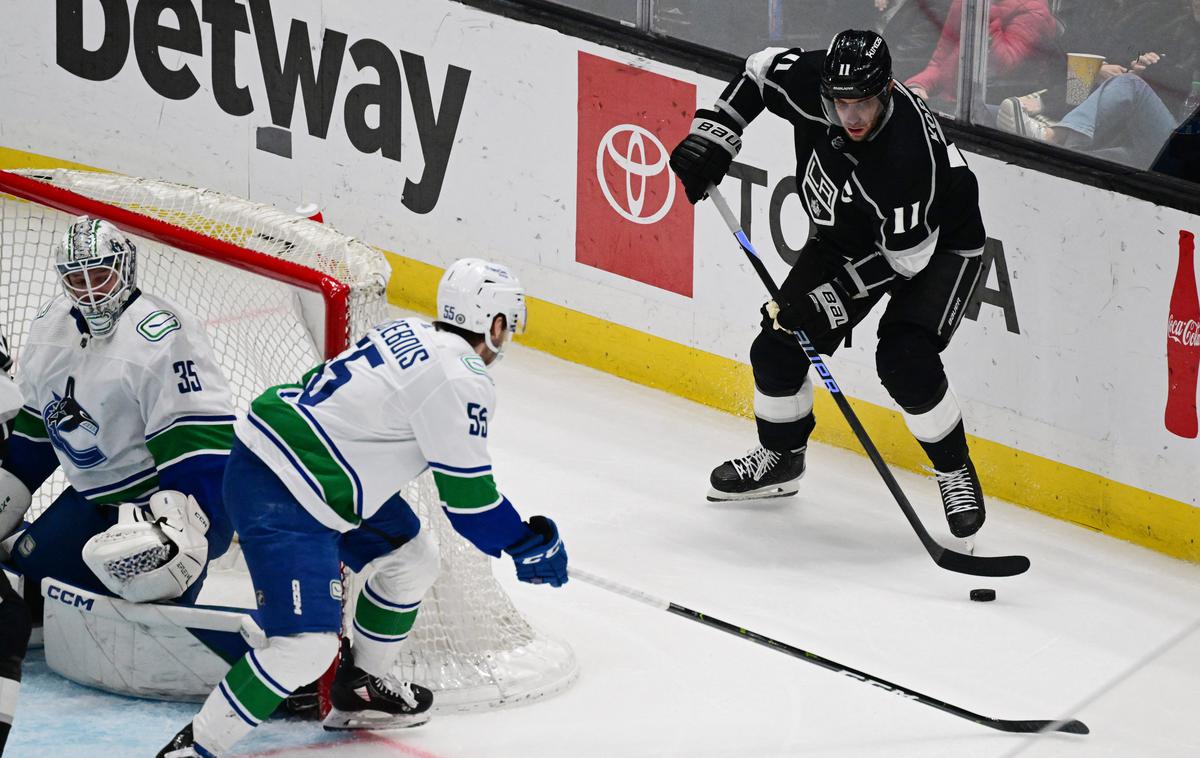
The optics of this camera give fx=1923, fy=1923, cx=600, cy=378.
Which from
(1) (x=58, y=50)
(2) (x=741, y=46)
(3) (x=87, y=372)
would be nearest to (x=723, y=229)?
(2) (x=741, y=46)

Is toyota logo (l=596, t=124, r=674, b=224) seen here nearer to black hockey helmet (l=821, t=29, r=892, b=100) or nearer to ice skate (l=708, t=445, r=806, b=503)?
ice skate (l=708, t=445, r=806, b=503)

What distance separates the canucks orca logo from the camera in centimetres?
382

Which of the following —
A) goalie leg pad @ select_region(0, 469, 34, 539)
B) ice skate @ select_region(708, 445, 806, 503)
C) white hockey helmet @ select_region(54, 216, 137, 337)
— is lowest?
ice skate @ select_region(708, 445, 806, 503)

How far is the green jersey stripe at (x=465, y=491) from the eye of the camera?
333cm

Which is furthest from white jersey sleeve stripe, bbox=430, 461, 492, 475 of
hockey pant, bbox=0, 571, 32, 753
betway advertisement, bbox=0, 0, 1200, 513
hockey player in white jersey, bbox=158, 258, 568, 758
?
betway advertisement, bbox=0, 0, 1200, 513

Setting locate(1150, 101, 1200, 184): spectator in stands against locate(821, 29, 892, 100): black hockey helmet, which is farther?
locate(1150, 101, 1200, 184): spectator in stands

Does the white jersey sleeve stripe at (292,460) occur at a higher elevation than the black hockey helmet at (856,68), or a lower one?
lower

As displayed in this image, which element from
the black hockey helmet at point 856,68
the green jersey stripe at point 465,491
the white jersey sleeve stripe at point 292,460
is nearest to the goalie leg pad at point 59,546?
the white jersey sleeve stripe at point 292,460

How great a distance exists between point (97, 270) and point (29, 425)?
41 centimetres

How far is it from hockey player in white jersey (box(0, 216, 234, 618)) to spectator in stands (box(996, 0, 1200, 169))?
7.61ft

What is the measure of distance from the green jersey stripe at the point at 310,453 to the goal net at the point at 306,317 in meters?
0.27

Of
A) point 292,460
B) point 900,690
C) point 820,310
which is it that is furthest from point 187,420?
point 820,310

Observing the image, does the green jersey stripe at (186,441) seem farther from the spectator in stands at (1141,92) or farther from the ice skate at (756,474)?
the spectator in stands at (1141,92)

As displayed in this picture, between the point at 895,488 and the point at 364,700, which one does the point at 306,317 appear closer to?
the point at 364,700
